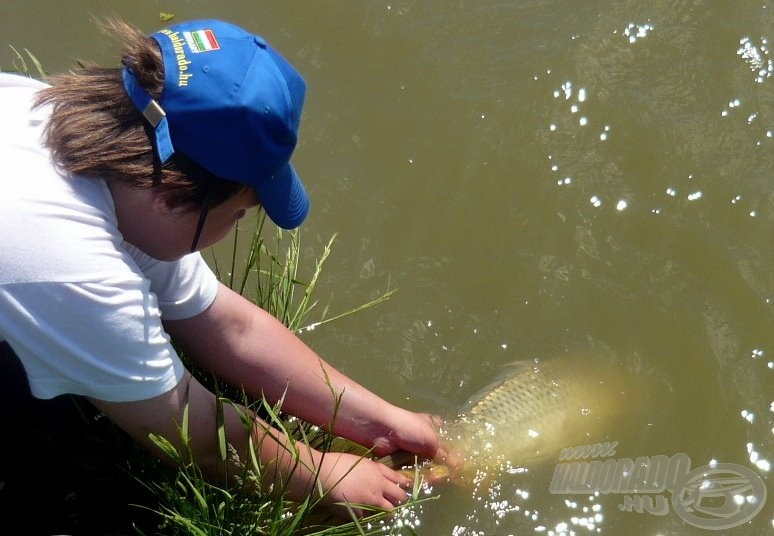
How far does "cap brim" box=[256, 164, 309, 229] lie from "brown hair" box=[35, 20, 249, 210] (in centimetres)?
12

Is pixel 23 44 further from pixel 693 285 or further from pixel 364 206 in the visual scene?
pixel 693 285

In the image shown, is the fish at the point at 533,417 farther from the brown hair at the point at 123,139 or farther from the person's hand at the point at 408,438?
the brown hair at the point at 123,139

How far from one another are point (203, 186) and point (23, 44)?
2.43 metres

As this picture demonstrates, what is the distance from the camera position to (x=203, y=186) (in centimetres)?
194

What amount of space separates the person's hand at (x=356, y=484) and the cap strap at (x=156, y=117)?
3.40 ft

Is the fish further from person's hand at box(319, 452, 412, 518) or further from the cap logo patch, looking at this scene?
the cap logo patch

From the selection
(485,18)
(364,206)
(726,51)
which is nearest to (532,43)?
(485,18)

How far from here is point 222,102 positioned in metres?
1.85

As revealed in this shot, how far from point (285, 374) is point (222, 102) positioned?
42.4 inches

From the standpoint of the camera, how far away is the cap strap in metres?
1.85

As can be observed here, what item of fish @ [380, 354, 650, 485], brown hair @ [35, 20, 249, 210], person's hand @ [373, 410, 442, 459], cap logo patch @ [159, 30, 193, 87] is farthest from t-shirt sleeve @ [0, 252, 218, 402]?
fish @ [380, 354, 650, 485]

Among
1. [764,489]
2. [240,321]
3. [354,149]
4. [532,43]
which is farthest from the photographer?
[532,43]

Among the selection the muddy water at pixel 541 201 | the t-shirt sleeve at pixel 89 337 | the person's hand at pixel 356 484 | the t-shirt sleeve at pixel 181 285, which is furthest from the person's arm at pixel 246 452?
the muddy water at pixel 541 201

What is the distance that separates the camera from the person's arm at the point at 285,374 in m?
2.56
